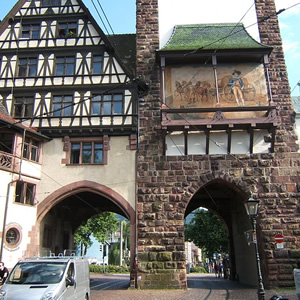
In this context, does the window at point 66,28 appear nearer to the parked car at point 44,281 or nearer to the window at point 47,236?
the window at point 47,236

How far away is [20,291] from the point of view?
26.3ft

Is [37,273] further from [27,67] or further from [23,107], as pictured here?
[27,67]

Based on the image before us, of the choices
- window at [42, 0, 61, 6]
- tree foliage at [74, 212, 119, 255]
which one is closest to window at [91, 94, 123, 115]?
window at [42, 0, 61, 6]

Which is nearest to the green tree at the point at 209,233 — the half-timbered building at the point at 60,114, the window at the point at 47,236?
the window at the point at 47,236

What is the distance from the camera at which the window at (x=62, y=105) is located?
1859cm

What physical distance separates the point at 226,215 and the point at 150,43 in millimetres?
11332

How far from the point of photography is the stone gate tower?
52.8 feet

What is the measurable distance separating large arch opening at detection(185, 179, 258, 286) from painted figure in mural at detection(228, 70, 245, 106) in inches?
162

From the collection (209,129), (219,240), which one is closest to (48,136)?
(209,129)

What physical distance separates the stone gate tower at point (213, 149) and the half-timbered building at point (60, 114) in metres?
1.19

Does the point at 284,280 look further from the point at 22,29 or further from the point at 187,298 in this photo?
the point at 22,29

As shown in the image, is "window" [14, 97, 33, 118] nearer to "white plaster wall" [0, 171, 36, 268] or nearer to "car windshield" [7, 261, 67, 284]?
"white plaster wall" [0, 171, 36, 268]

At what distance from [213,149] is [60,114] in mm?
7970

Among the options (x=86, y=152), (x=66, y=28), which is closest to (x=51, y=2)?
(x=66, y=28)
